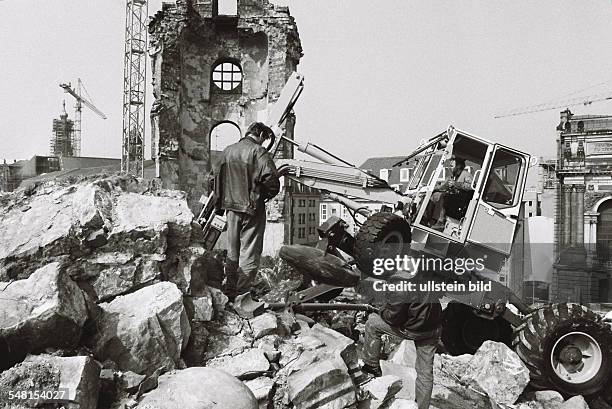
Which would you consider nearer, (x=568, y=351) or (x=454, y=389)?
(x=454, y=389)

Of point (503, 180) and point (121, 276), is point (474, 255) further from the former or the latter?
point (121, 276)

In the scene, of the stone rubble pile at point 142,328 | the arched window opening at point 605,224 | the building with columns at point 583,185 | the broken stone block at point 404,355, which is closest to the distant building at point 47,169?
the stone rubble pile at point 142,328

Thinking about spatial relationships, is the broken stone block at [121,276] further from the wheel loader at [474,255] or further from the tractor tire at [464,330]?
the tractor tire at [464,330]

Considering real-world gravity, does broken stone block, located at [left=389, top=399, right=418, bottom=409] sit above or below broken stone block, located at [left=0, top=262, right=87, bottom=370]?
below

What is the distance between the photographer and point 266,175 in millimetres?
4395

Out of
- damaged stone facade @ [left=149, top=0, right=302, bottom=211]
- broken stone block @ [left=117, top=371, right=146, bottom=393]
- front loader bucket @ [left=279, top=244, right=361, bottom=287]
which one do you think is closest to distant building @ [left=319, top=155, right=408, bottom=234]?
front loader bucket @ [left=279, top=244, right=361, bottom=287]

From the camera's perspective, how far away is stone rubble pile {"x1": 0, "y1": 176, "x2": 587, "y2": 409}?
280cm

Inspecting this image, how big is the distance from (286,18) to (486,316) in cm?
1078

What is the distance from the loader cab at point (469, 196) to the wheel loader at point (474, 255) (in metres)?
0.01

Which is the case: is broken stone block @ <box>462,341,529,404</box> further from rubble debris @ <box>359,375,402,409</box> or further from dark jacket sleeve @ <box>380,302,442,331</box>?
dark jacket sleeve @ <box>380,302,442,331</box>

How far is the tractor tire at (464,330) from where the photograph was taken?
238 inches

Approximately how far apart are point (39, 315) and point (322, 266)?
3763 mm

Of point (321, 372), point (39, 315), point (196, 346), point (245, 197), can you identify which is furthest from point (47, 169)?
point (321, 372)

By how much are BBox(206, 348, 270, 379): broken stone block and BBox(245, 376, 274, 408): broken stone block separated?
61 millimetres
